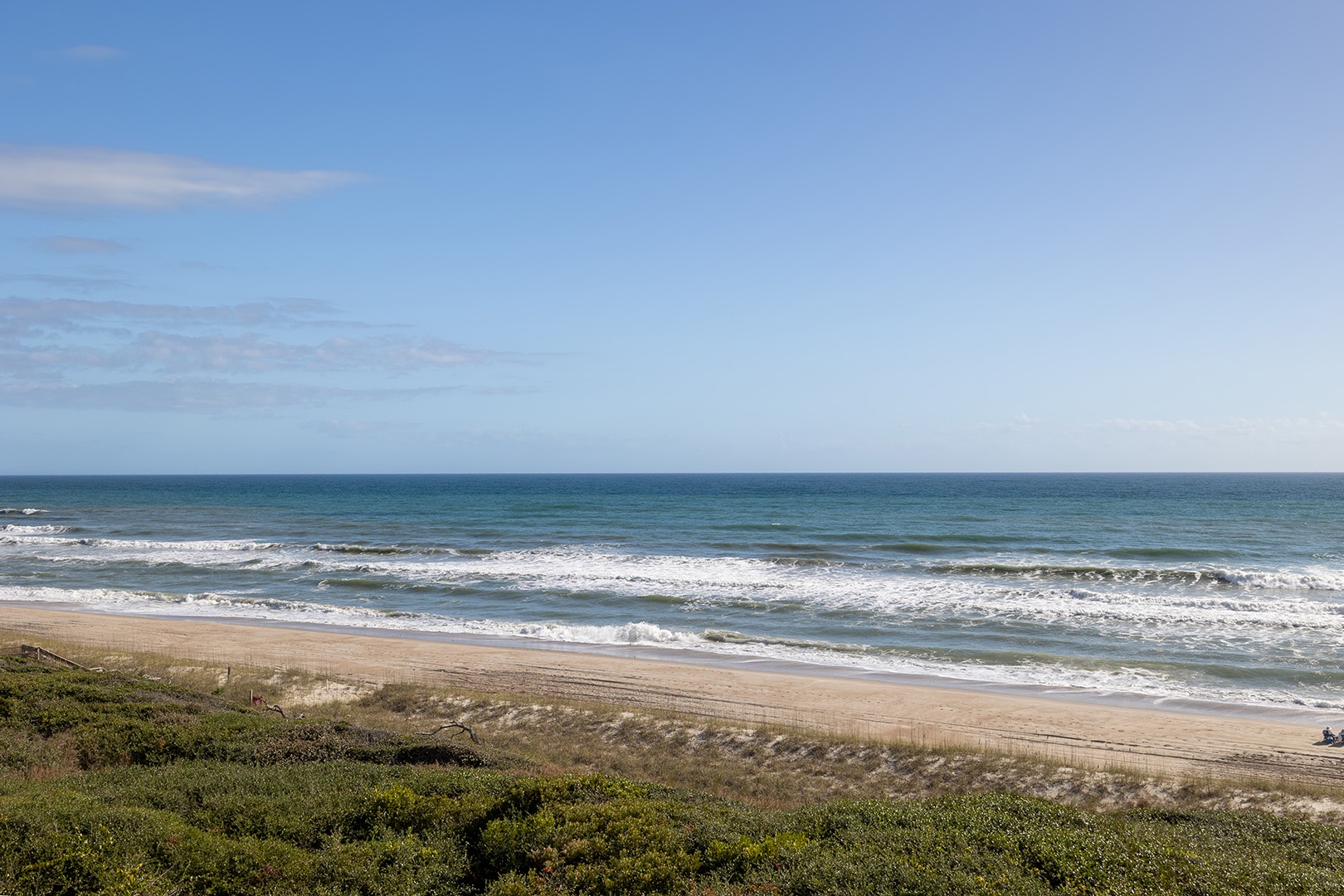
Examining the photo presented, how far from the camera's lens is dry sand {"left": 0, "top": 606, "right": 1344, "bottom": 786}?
15.2 meters

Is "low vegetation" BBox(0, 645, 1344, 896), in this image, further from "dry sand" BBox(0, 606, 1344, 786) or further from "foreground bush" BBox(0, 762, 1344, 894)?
"dry sand" BBox(0, 606, 1344, 786)

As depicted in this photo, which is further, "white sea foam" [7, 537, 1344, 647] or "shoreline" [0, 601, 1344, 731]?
"white sea foam" [7, 537, 1344, 647]

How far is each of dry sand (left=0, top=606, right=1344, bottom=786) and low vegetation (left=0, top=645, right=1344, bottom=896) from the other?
688 centimetres

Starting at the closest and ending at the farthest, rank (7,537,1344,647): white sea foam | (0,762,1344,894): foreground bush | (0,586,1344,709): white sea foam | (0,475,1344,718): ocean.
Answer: (0,762,1344,894): foreground bush → (0,586,1344,709): white sea foam → (0,475,1344,718): ocean → (7,537,1344,647): white sea foam

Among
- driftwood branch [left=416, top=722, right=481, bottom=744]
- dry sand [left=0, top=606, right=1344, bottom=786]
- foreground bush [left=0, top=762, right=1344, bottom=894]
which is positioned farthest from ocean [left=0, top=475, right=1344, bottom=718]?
foreground bush [left=0, top=762, right=1344, bottom=894]

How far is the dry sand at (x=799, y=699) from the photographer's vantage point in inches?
599

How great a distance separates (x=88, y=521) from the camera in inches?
2761

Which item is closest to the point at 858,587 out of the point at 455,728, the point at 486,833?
the point at 455,728

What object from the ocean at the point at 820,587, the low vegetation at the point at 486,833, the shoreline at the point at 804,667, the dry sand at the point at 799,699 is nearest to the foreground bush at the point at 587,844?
the low vegetation at the point at 486,833

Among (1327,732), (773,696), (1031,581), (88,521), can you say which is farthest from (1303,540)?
(88,521)

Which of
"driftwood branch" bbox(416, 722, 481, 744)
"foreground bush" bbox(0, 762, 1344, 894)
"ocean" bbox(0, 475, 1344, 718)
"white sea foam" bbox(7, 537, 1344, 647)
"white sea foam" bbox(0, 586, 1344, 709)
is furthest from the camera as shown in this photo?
"white sea foam" bbox(7, 537, 1344, 647)

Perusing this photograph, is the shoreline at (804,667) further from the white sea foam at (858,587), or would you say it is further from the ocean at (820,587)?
the white sea foam at (858,587)

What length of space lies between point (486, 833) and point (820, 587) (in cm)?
2968

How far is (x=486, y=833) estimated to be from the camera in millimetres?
→ 7156
